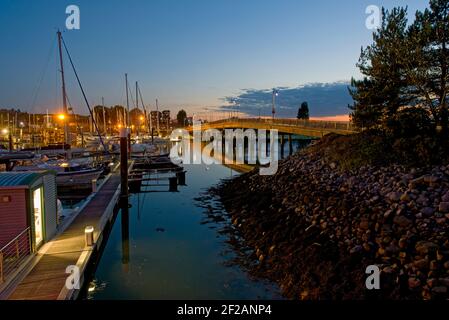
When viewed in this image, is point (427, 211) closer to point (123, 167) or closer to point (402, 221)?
point (402, 221)

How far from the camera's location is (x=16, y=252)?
34.7ft

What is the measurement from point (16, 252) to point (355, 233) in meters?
11.8

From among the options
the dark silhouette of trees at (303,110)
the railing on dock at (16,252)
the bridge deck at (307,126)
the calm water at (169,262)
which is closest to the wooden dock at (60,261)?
the railing on dock at (16,252)

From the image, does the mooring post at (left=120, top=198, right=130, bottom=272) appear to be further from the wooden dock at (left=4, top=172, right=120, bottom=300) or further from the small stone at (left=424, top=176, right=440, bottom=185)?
the small stone at (left=424, top=176, right=440, bottom=185)

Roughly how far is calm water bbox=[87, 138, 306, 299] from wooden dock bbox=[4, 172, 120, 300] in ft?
4.38

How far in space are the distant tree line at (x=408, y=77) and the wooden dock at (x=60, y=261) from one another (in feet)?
57.4

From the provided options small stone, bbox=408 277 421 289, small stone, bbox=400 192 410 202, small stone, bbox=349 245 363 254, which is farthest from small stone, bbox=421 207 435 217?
small stone, bbox=408 277 421 289

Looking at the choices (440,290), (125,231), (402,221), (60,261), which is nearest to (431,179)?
(402,221)

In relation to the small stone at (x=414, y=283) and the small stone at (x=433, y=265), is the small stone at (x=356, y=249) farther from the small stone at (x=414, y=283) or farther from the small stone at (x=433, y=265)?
the small stone at (x=433, y=265)

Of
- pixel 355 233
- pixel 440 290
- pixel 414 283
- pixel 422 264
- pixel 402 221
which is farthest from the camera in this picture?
pixel 355 233

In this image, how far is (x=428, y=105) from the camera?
20.3 metres

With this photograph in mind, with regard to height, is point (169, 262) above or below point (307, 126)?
below

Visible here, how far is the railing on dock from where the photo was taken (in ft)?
32.4

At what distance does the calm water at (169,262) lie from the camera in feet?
37.3
